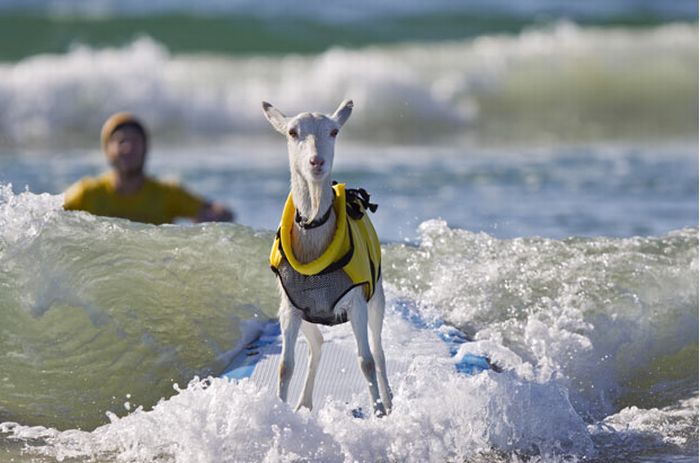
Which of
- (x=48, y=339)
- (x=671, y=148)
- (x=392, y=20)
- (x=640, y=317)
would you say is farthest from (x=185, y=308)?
(x=392, y=20)

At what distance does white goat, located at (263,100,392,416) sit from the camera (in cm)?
503

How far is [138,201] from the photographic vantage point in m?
9.27

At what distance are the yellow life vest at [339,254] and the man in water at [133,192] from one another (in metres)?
3.99

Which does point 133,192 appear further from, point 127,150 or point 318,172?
point 318,172

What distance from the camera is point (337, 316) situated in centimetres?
531

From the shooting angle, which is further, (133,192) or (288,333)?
(133,192)

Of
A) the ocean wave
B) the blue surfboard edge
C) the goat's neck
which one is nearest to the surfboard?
the blue surfboard edge

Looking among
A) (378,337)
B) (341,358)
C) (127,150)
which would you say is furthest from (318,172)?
(127,150)

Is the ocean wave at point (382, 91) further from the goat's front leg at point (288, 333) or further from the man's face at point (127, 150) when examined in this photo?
the goat's front leg at point (288, 333)

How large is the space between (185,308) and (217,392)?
188 centimetres

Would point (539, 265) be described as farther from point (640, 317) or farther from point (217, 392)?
point (217, 392)

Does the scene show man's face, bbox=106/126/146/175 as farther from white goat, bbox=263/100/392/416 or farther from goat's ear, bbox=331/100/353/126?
goat's ear, bbox=331/100/353/126

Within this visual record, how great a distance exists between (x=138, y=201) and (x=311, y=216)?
4294mm

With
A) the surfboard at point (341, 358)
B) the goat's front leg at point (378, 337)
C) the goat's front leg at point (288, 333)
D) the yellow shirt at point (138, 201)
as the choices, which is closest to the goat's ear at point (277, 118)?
the goat's front leg at point (288, 333)
